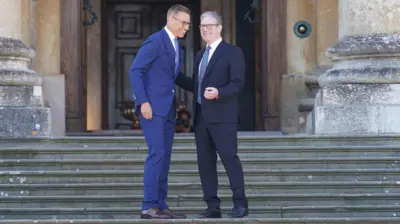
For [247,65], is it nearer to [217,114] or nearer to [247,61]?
[247,61]

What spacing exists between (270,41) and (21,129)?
13.7 ft

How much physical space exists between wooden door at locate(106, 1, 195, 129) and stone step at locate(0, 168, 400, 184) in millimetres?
7319

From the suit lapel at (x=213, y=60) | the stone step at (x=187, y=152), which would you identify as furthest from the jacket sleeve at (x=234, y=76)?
the stone step at (x=187, y=152)

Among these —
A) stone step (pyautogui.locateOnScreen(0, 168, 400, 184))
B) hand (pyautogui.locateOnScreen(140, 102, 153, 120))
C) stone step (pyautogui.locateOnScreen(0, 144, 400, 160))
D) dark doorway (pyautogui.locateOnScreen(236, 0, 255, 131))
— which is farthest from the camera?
dark doorway (pyautogui.locateOnScreen(236, 0, 255, 131))

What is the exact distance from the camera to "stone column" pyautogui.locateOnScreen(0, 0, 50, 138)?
12.0 metres

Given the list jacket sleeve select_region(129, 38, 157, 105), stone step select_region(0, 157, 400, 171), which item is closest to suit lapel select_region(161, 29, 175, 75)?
jacket sleeve select_region(129, 38, 157, 105)

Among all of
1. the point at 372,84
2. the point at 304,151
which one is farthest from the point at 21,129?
the point at 372,84

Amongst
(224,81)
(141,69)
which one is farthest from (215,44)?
(141,69)

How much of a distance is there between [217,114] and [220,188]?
1498mm

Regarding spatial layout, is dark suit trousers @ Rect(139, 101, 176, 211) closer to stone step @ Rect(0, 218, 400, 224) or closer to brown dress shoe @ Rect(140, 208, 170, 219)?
brown dress shoe @ Rect(140, 208, 170, 219)

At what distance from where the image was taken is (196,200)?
10.1 metres

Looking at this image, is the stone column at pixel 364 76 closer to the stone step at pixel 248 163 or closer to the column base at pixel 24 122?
the stone step at pixel 248 163

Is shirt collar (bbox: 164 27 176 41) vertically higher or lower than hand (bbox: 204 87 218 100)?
higher

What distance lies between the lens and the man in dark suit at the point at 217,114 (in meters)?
8.98
